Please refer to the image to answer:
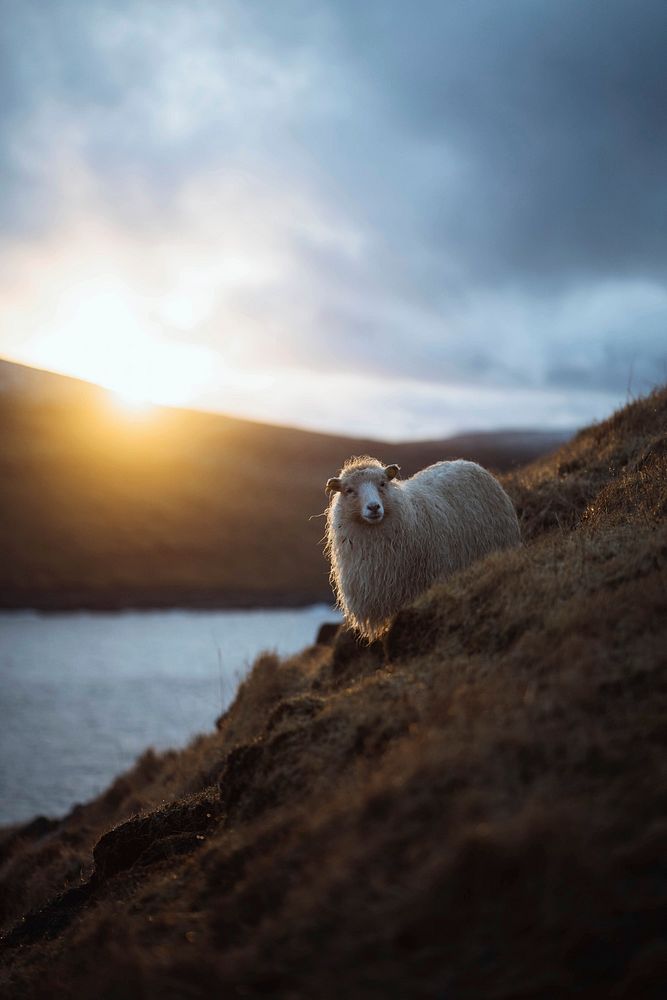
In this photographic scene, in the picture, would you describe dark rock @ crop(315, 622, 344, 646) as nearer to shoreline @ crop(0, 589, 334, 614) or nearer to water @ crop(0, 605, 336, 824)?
water @ crop(0, 605, 336, 824)

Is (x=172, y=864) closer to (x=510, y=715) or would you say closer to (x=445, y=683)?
(x=445, y=683)

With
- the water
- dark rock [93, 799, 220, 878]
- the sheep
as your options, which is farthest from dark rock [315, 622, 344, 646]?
dark rock [93, 799, 220, 878]

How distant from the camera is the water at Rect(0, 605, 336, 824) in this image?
671 inches

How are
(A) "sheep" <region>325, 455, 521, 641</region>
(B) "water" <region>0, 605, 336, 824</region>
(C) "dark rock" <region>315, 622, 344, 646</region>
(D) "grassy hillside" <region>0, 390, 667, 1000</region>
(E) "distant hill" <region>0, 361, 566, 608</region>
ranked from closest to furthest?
(D) "grassy hillside" <region>0, 390, 667, 1000</region>
(A) "sheep" <region>325, 455, 521, 641</region>
(C) "dark rock" <region>315, 622, 344, 646</region>
(B) "water" <region>0, 605, 336, 824</region>
(E) "distant hill" <region>0, 361, 566, 608</region>

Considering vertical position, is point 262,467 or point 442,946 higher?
point 262,467

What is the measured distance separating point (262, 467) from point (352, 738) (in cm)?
7008

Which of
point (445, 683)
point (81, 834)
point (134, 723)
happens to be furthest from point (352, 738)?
point (134, 723)

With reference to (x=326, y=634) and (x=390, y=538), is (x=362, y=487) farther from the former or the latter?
(x=326, y=634)

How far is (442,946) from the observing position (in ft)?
9.15

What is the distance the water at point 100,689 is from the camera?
1705 centimetres

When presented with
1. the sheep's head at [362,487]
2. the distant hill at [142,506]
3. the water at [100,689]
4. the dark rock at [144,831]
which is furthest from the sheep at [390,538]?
the distant hill at [142,506]

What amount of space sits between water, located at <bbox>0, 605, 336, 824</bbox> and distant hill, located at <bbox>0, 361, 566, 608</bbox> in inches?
259

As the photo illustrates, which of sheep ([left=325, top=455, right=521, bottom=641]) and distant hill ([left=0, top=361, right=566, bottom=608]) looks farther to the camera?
distant hill ([left=0, top=361, right=566, bottom=608])

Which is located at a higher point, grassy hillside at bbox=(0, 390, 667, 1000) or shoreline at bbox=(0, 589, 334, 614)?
grassy hillside at bbox=(0, 390, 667, 1000)
